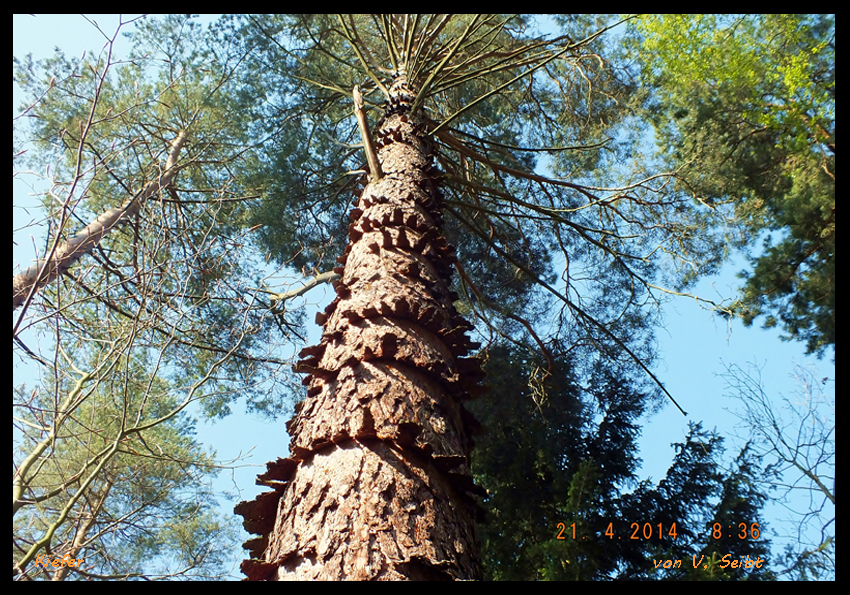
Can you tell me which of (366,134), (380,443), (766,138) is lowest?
(380,443)

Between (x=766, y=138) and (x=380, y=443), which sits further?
(x=766, y=138)

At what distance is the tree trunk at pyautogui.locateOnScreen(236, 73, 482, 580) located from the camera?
4.01 feet

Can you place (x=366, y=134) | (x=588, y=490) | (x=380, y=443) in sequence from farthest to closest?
(x=588, y=490)
(x=366, y=134)
(x=380, y=443)

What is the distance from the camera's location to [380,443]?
1.44m

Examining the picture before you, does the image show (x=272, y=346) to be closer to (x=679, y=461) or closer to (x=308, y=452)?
(x=308, y=452)

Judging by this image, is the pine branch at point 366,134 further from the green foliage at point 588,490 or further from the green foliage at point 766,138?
the green foliage at point 766,138

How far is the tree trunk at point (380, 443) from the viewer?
122 cm

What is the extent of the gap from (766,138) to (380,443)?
18.7ft

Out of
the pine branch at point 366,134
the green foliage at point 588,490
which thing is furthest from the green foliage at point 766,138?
the pine branch at point 366,134

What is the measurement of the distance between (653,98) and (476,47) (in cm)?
214

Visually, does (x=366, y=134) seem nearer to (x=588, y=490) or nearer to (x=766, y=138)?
(x=588, y=490)

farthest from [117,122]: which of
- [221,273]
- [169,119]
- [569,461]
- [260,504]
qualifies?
[569,461]

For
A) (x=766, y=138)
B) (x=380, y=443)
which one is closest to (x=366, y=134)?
A: (x=380, y=443)

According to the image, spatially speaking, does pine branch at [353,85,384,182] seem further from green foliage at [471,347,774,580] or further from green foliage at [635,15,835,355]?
green foliage at [635,15,835,355]
